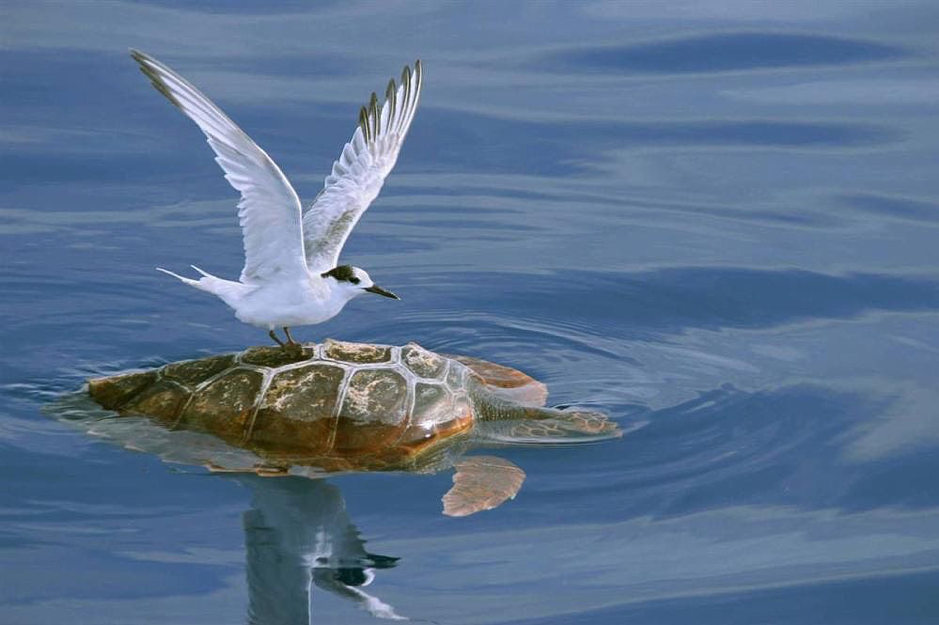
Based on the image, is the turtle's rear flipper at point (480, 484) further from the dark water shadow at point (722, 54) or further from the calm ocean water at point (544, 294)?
the dark water shadow at point (722, 54)

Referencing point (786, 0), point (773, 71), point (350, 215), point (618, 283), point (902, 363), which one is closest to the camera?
point (350, 215)

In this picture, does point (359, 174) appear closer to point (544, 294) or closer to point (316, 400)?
point (316, 400)

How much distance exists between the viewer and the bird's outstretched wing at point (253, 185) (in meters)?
5.33

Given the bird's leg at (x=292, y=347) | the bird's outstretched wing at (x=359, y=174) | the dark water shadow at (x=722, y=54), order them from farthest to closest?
the dark water shadow at (x=722, y=54), the bird's outstretched wing at (x=359, y=174), the bird's leg at (x=292, y=347)

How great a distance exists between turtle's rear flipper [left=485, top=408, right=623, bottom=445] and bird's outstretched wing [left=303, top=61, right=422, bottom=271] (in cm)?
99

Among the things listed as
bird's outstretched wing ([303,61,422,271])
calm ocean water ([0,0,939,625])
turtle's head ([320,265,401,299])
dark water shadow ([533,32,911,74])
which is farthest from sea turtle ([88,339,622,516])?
dark water shadow ([533,32,911,74])

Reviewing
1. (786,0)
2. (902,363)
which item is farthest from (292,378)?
(786,0)

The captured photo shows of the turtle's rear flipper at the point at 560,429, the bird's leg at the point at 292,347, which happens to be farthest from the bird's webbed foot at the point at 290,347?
the turtle's rear flipper at the point at 560,429

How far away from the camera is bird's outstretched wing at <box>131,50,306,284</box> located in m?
5.33

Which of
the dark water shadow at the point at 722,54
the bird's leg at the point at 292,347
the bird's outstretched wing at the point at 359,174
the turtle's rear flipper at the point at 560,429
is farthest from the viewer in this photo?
the dark water shadow at the point at 722,54

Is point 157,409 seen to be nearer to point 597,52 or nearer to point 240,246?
point 240,246

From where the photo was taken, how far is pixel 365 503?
5453 mm

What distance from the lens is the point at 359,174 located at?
6707mm

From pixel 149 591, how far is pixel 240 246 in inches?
138
